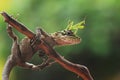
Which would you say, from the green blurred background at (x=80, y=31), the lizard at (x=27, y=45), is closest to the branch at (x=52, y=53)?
the lizard at (x=27, y=45)

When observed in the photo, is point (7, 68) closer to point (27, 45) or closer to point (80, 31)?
point (27, 45)

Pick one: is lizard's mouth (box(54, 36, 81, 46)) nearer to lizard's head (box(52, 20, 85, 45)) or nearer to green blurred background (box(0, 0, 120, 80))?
lizard's head (box(52, 20, 85, 45))

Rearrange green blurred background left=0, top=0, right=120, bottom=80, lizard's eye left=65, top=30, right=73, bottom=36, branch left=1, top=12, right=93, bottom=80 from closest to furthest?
branch left=1, top=12, right=93, bottom=80 < lizard's eye left=65, top=30, right=73, bottom=36 < green blurred background left=0, top=0, right=120, bottom=80

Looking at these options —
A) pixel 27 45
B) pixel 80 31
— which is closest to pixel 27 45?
pixel 27 45

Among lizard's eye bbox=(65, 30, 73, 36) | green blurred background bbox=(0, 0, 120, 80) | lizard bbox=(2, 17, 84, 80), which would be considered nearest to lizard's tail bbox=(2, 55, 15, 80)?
lizard bbox=(2, 17, 84, 80)

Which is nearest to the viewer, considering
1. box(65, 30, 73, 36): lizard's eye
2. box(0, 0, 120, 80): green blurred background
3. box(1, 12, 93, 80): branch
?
box(1, 12, 93, 80): branch

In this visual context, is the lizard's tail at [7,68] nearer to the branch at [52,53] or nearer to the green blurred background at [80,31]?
the branch at [52,53]
